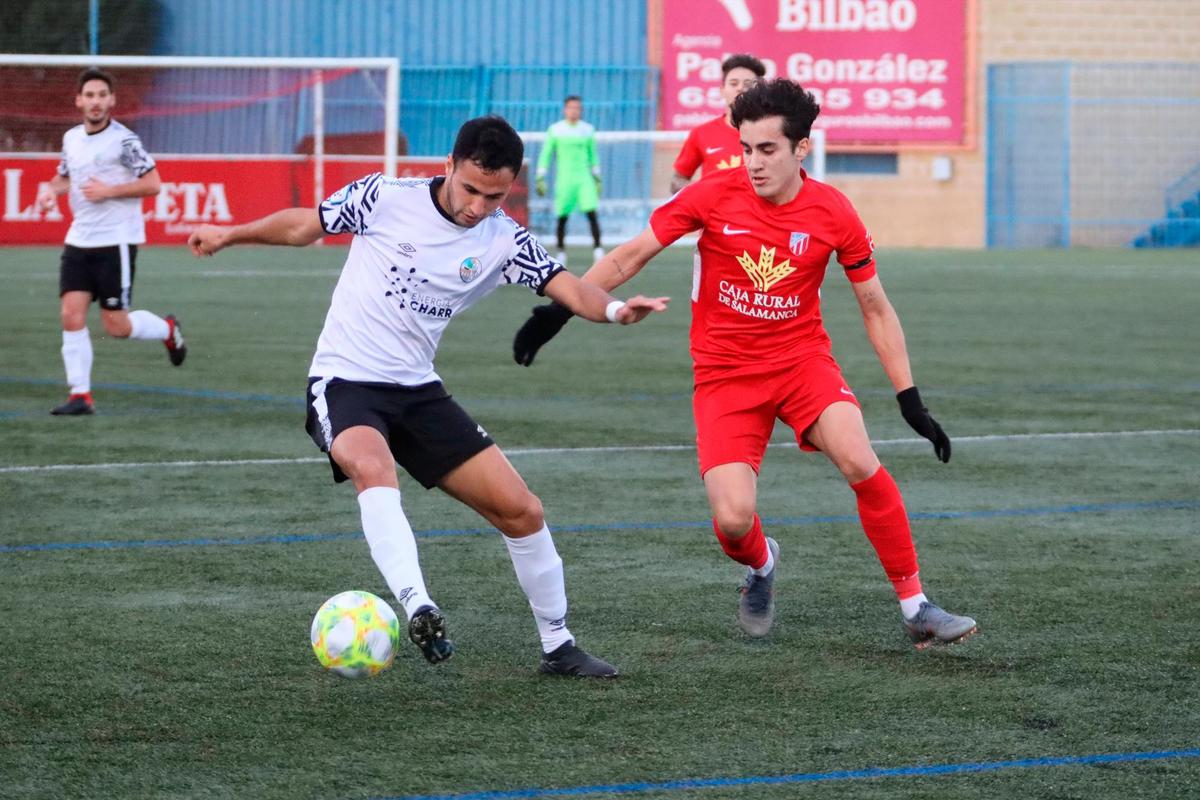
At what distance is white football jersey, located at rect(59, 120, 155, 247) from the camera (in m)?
11.1

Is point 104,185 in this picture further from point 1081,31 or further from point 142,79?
point 1081,31

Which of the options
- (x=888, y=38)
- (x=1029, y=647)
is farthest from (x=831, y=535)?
(x=888, y=38)

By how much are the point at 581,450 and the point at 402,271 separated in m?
4.28

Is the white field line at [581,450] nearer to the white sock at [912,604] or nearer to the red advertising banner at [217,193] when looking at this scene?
the white sock at [912,604]

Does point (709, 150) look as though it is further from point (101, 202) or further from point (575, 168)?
point (575, 168)

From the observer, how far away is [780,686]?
16.4 feet

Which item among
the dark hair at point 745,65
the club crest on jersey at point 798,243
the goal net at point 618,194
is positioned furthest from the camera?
the goal net at point 618,194

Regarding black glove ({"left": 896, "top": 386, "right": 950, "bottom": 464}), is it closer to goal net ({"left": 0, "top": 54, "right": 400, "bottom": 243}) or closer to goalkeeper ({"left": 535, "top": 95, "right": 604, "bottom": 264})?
goal net ({"left": 0, "top": 54, "right": 400, "bottom": 243})

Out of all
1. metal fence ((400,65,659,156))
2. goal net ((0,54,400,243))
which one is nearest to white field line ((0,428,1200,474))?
goal net ((0,54,400,243))

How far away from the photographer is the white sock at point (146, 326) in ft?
37.8

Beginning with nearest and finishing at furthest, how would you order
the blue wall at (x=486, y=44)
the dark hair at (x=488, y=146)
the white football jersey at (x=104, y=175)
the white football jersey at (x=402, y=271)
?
the dark hair at (x=488, y=146), the white football jersey at (x=402, y=271), the white football jersey at (x=104, y=175), the blue wall at (x=486, y=44)

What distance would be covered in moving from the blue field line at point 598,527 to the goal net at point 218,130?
709 inches

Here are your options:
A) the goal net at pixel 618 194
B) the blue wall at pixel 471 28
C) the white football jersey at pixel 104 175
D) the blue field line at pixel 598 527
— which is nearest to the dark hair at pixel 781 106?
the blue field line at pixel 598 527

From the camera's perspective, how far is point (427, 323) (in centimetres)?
528
